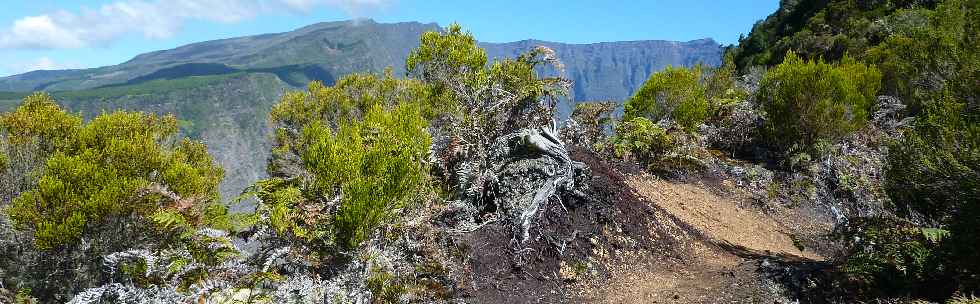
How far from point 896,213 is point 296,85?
20093 centimetres

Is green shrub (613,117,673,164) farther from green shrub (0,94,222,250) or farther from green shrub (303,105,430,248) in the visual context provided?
green shrub (0,94,222,250)

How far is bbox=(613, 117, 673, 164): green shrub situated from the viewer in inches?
443

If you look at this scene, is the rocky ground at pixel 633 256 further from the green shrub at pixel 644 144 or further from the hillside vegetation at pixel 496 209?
the green shrub at pixel 644 144

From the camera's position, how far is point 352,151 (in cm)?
499

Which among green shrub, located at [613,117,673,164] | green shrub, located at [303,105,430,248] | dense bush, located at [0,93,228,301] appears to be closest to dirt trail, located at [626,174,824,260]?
green shrub, located at [613,117,673,164]

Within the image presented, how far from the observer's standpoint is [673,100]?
15.5 metres

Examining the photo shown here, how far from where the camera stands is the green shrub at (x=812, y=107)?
12242 mm

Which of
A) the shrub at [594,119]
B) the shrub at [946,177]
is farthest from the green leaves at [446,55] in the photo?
the shrub at [946,177]

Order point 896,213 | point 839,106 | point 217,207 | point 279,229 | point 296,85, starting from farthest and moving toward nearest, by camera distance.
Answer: point 296,85, point 839,106, point 217,207, point 896,213, point 279,229

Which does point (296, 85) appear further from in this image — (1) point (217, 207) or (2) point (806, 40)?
(1) point (217, 207)

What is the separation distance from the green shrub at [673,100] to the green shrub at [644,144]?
2961 millimetres

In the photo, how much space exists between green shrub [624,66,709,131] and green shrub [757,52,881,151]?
196cm

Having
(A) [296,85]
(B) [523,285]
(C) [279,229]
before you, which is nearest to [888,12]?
(B) [523,285]

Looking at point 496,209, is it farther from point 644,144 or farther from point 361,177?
point 644,144
